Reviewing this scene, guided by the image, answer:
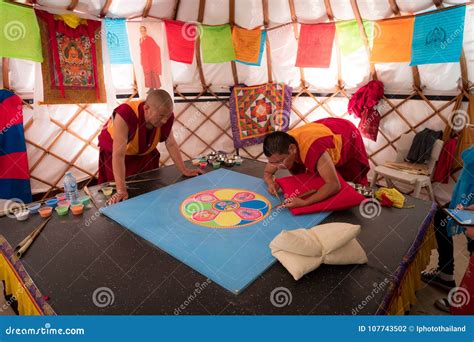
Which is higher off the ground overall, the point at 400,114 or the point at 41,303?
the point at 400,114

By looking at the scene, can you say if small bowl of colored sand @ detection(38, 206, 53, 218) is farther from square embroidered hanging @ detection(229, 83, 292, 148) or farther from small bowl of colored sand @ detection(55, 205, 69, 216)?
square embroidered hanging @ detection(229, 83, 292, 148)

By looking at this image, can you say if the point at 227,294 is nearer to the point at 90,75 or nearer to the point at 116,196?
the point at 116,196

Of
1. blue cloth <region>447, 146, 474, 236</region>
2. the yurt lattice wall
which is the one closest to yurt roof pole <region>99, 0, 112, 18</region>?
the yurt lattice wall

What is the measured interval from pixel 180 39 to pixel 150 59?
411 mm

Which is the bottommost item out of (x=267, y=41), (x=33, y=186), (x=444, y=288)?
(x=444, y=288)

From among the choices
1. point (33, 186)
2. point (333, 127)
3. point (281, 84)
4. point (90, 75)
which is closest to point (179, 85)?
point (90, 75)

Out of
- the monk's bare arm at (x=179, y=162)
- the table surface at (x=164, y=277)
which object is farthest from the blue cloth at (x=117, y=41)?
the table surface at (x=164, y=277)

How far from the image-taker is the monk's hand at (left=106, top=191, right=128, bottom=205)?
145 cm

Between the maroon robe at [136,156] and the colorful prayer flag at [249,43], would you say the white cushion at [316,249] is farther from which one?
the colorful prayer flag at [249,43]

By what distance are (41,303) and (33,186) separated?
2.68 m

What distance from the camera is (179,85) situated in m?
3.71

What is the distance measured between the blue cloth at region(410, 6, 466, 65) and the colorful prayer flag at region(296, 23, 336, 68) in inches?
33.5

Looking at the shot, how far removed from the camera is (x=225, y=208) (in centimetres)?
139

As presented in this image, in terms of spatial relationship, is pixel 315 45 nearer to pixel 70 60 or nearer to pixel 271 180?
pixel 271 180
